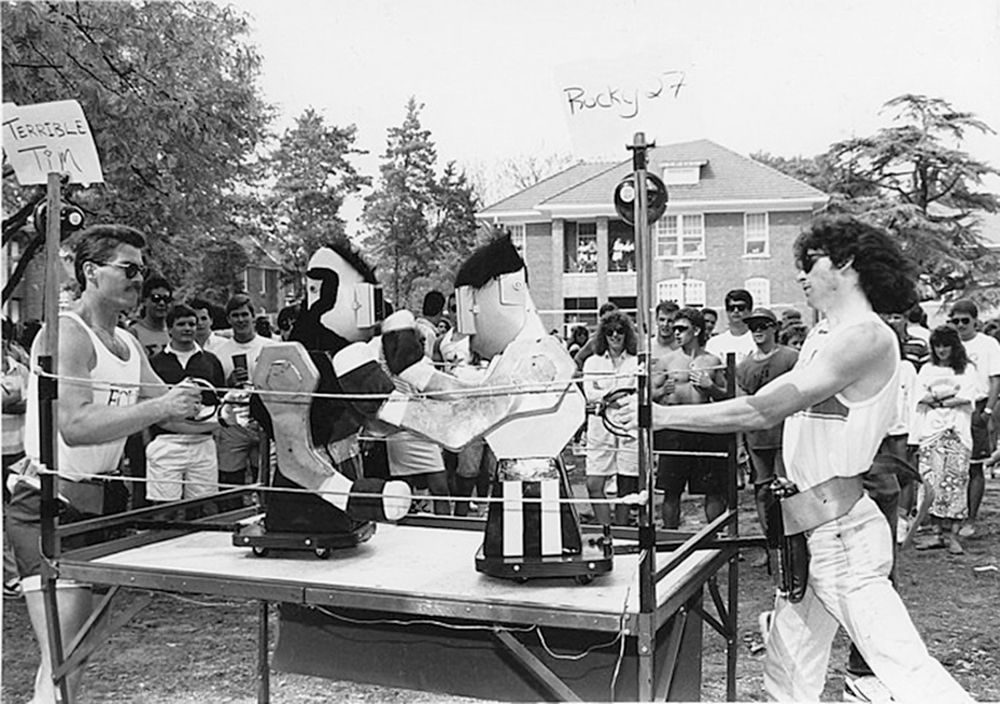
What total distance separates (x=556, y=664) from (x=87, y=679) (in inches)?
83.1

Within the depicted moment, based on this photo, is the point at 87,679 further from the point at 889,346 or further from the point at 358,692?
the point at 889,346

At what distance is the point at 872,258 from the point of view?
2.36 metres

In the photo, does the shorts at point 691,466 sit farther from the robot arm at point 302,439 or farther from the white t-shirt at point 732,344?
the robot arm at point 302,439

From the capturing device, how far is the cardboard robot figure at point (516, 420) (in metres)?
2.19

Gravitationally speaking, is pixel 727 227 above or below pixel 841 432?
above

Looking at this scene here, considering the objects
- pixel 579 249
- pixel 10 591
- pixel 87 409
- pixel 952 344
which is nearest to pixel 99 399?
pixel 87 409

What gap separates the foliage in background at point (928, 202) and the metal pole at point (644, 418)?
16.8 metres

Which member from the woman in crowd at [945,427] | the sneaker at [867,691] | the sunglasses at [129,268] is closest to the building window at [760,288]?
the woman in crowd at [945,427]

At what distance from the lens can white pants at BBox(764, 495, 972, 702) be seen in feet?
7.07

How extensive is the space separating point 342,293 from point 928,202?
18108mm

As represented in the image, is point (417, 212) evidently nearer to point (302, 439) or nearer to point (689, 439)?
point (689, 439)

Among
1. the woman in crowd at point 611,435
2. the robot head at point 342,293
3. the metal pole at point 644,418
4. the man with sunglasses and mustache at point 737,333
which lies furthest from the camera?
the man with sunglasses and mustache at point 737,333

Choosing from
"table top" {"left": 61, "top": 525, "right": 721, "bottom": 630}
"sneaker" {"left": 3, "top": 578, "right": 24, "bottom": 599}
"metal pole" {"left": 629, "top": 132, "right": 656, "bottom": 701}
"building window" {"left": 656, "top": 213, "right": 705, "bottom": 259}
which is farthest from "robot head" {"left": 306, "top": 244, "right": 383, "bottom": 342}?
"building window" {"left": 656, "top": 213, "right": 705, "bottom": 259}

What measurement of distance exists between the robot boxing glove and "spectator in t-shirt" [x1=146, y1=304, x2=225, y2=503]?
151 cm
